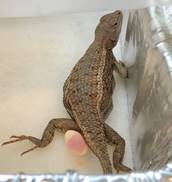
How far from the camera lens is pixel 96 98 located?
126 cm

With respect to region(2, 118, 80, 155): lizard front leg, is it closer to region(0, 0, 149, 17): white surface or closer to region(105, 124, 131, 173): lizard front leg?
region(105, 124, 131, 173): lizard front leg

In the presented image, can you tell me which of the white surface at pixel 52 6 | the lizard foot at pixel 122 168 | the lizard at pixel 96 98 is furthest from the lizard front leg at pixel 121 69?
the lizard foot at pixel 122 168

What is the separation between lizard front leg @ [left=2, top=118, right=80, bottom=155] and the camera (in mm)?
1242

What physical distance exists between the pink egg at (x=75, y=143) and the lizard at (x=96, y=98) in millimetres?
16

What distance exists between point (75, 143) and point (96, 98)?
0.12 m

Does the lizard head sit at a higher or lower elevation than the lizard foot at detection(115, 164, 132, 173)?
higher

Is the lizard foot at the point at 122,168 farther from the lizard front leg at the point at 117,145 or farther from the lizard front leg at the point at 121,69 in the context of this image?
the lizard front leg at the point at 121,69

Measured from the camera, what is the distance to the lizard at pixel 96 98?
3.92 ft

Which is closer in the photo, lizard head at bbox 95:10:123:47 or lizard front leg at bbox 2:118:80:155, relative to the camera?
lizard front leg at bbox 2:118:80:155

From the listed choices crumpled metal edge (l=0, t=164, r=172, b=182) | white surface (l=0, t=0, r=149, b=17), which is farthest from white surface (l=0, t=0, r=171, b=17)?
crumpled metal edge (l=0, t=164, r=172, b=182)

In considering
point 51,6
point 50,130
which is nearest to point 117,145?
point 50,130

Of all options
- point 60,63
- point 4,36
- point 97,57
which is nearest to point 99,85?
point 97,57

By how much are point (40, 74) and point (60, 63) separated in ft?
0.23

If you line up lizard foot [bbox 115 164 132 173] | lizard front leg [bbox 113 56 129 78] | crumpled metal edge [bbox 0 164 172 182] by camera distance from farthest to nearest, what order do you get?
lizard front leg [bbox 113 56 129 78] < lizard foot [bbox 115 164 132 173] < crumpled metal edge [bbox 0 164 172 182]
